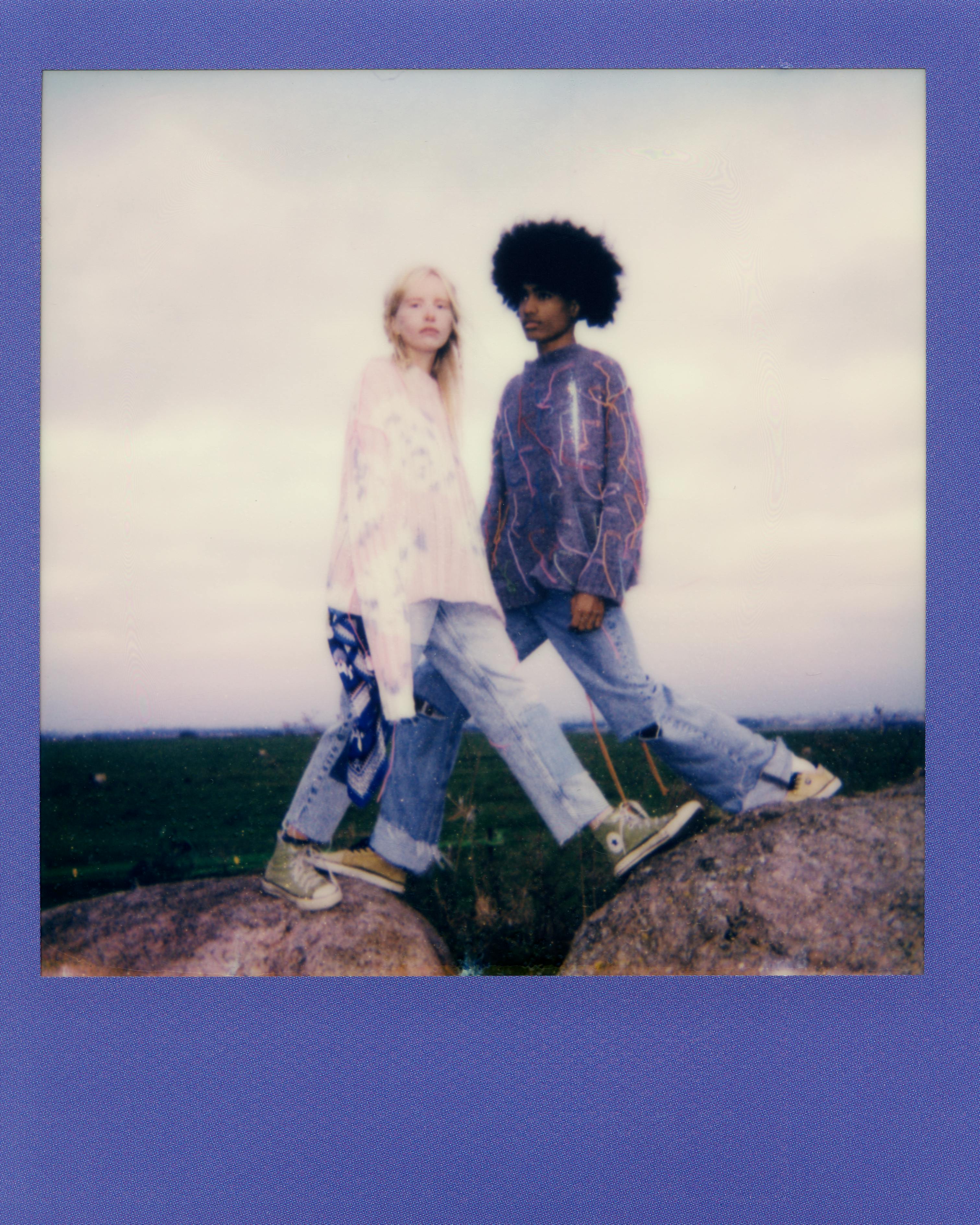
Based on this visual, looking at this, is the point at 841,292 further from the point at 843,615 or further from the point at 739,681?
the point at 739,681

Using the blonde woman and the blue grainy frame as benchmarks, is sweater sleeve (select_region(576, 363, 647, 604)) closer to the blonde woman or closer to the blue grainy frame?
the blonde woman

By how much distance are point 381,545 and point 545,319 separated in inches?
35.2

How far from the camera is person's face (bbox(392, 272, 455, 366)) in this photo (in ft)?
9.30

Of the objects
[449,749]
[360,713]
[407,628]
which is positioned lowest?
[449,749]

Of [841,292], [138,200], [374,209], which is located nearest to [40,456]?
[138,200]

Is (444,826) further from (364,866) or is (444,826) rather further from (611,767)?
(611,767)

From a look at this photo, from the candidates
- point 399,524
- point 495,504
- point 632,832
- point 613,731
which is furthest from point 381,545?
point 632,832

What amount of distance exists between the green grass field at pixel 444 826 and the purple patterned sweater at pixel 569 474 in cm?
57

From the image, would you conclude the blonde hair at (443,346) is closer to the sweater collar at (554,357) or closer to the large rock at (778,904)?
the sweater collar at (554,357)

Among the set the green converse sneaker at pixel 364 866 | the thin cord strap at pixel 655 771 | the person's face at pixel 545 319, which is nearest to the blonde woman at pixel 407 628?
the green converse sneaker at pixel 364 866

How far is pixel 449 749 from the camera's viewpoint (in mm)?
2846

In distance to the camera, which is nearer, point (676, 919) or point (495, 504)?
point (676, 919)

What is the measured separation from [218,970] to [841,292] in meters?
2.92

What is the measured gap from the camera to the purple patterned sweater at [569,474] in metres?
2.82
